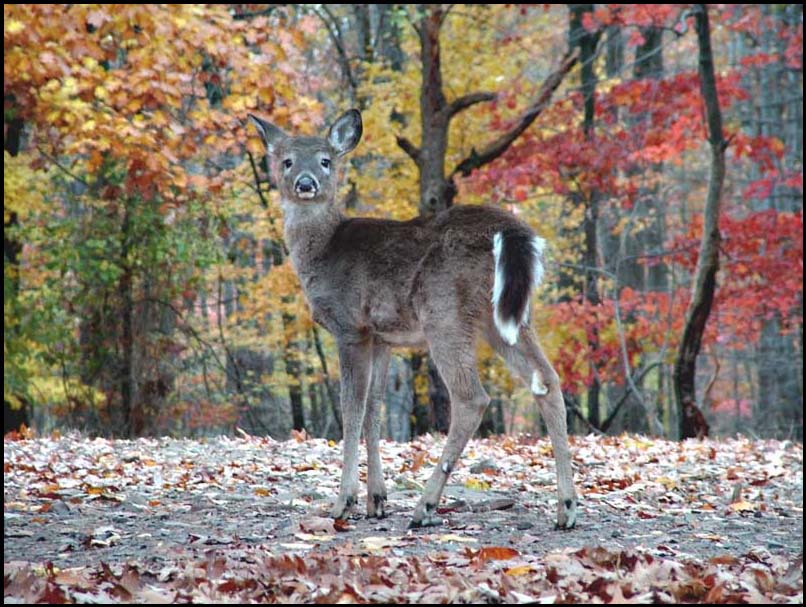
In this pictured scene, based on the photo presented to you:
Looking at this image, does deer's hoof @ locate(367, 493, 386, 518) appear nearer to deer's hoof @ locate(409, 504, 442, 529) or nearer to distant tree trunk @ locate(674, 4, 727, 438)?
deer's hoof @ locate(409, 504, 442, 529)

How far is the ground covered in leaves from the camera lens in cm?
407

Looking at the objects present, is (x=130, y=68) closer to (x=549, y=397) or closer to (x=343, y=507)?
(x=343, y=507)

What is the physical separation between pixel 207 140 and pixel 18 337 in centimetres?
513

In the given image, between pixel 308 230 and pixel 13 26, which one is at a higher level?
pixel 13 26

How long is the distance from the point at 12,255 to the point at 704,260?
11.1m

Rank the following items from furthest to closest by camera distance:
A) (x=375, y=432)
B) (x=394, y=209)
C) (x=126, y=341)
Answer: (x=394, y=209), (x=126, y=341), (x=375, y=432)

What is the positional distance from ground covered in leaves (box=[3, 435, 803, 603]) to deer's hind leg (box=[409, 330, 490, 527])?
17 cm

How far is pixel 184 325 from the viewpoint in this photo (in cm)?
1730

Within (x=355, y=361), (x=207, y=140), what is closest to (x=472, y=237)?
(x=355, y=361)

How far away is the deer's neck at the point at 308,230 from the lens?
676 cm

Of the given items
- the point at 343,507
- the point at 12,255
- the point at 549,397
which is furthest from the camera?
the point at 12,255

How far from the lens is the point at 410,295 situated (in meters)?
6.11

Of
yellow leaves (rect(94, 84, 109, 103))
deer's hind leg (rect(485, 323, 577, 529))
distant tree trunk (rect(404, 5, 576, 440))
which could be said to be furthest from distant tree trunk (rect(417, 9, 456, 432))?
deer's hind leg (rect(485, 323, 577, 529))

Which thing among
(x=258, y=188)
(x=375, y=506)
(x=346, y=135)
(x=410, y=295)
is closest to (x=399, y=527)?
(x=375, y=506)
